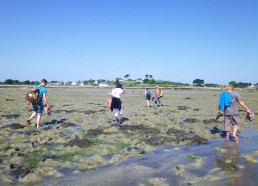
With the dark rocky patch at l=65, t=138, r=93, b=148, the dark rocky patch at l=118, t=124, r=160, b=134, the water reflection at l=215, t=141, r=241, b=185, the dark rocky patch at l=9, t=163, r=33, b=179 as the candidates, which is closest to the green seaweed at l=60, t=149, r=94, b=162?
the dark rocky patch at l=65, t=138, r=93, b=148

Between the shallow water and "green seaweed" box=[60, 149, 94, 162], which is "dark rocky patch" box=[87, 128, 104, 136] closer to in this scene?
"green seaweed" box=[60, 149, 94, 162]

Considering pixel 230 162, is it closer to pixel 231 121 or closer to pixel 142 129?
pixel 231 121

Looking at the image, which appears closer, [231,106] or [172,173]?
[172,173]

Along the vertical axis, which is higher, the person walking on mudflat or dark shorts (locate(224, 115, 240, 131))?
the person walking on mudflat

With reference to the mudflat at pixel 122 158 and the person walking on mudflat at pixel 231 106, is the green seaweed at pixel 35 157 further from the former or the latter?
the person walking on mudflat at pixel 231 106

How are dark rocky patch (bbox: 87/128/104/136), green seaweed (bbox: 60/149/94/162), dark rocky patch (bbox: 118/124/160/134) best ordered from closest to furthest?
green seaweed (bbox: 60/149/94/162), dark rocky patch (bbox: 87/128/104/136), dark rocky patch (bbox: 118/124/160/134)

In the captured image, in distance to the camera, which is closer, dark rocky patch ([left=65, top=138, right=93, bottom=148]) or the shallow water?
the shallow water

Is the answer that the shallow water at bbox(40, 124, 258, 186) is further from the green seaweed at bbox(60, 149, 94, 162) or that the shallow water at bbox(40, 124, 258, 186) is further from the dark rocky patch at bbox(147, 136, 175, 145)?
the green seaweed at bbox(60, 149, 94, 162)

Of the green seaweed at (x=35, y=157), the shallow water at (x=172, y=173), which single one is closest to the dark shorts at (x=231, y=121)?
the shallow water at (x=172, y=173)

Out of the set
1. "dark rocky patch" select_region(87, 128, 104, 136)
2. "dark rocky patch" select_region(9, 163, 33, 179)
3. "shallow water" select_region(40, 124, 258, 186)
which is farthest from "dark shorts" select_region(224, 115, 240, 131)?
"dark rocky patch" select_region(9, 163, 33, 179)

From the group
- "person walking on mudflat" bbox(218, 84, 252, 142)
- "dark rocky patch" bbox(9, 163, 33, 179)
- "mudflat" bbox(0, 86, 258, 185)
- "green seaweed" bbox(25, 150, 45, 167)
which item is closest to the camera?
"mudflat" bbox(0, 86, 258, 185)

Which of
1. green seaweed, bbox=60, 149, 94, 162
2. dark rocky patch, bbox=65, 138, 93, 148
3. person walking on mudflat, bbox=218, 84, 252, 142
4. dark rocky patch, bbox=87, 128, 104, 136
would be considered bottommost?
green seaweed, bbox=60, 149, 94, 162

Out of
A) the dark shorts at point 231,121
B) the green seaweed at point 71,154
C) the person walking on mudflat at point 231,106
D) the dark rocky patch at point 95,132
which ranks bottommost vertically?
the green seaweed at point 71,154

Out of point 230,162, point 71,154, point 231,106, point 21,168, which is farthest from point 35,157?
point 231,106
